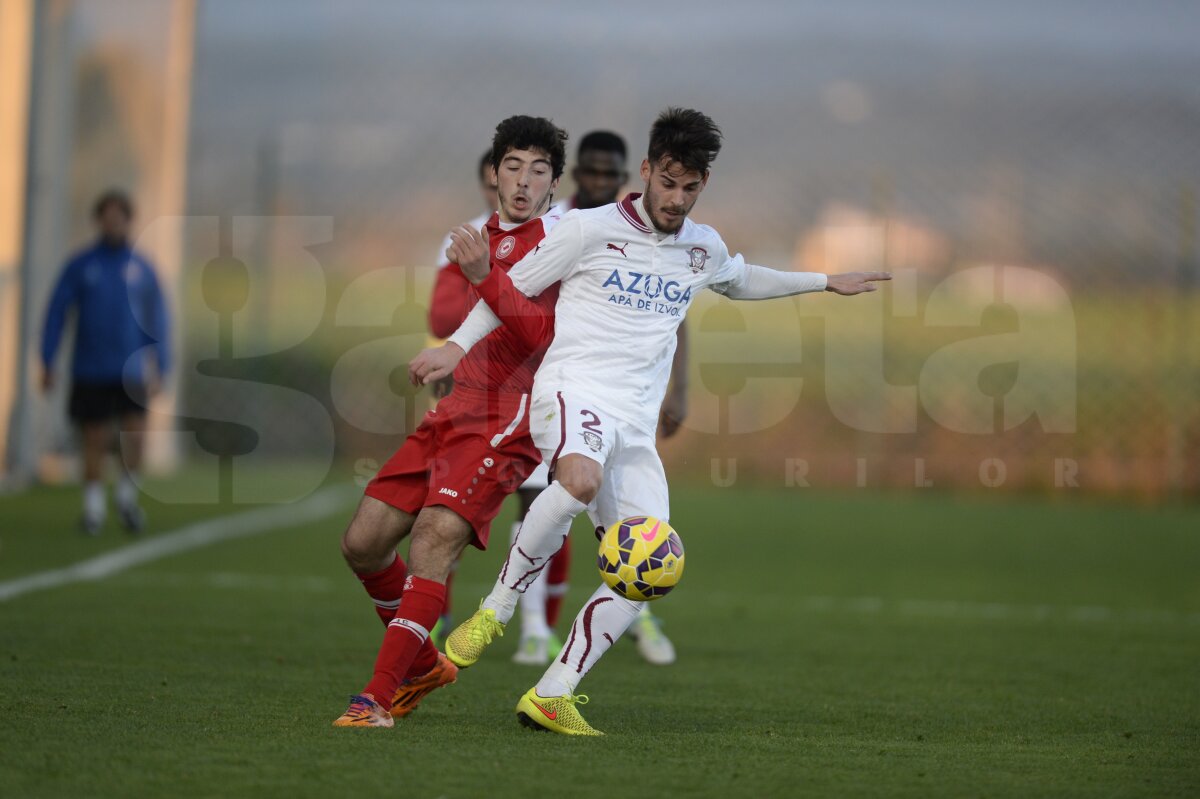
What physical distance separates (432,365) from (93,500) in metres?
7.52

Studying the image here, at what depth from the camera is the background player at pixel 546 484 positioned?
23.3 feet

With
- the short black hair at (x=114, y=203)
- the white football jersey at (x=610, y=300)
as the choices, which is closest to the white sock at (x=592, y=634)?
the white football jersey at (x=610, y=300)

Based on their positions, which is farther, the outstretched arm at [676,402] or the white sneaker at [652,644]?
the outstretched arm at [676,402]

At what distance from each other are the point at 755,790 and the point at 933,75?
1688 centimetres

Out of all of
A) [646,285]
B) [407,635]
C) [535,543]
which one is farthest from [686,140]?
[407,635]

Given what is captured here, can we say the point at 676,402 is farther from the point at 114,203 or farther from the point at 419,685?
the point at 114,203

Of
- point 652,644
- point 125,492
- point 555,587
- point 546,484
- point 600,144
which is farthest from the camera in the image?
point 125,492

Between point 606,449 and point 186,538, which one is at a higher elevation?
point 606,449

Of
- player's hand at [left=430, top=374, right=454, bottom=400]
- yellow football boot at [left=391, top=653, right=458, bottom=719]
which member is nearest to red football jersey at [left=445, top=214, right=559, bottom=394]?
yellow football boot at [left=391, top=653, right=458, bottom=719]

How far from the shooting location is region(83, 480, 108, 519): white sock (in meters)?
11.5

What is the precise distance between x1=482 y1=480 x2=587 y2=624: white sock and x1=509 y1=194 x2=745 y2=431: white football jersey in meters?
0.34

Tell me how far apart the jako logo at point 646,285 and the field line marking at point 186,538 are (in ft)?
14.4

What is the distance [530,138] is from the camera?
541 cm

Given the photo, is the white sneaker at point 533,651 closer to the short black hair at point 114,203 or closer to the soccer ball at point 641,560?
the soccer ball at point 641,560
